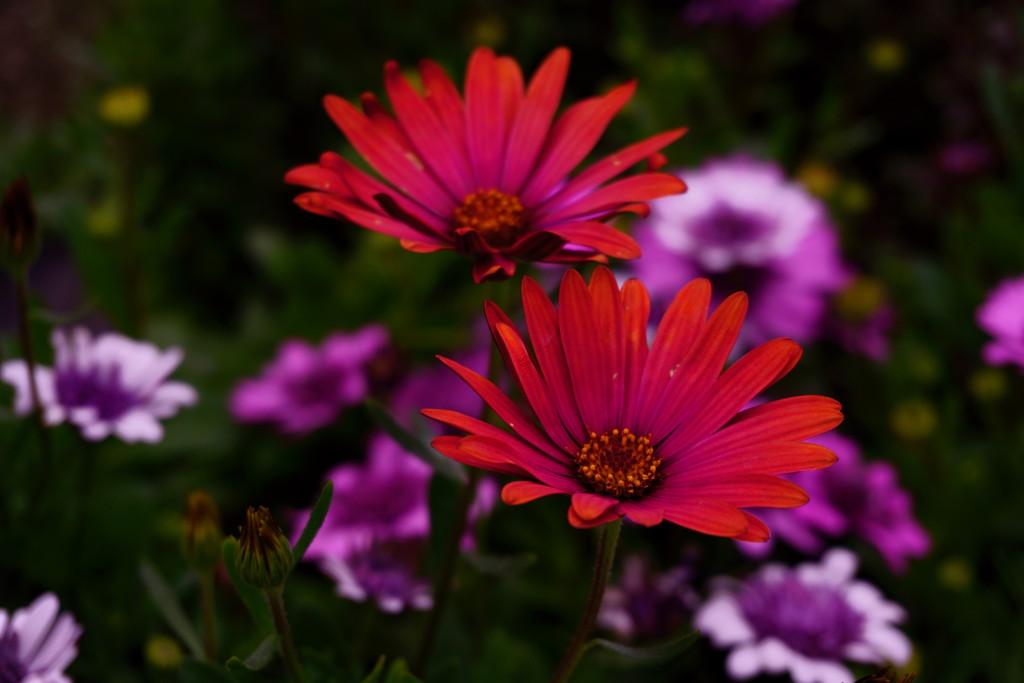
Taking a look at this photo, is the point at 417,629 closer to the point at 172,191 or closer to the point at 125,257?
the point at 125,257

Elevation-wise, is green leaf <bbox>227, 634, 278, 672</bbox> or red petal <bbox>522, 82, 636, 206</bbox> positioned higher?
red petal <bbox>522, 82, 636, 206</bbox>

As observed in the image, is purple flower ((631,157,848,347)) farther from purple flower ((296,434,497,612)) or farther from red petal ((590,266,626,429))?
red petal ((590,266,626,429))

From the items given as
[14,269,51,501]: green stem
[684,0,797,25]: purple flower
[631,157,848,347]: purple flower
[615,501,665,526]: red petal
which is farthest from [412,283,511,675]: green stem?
[684,0,797,25]: purple flower

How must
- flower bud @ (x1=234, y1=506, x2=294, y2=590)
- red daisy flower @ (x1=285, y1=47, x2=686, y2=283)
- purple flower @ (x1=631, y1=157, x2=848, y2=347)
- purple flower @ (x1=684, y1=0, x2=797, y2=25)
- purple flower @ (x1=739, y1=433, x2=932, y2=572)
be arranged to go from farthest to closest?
purple flower @ (x1=684, y1=0, x2=797, y2=25) → purple flower @ (x1=631, y1=157, x2=848, y2=347) → purple flower @ (x1=739, y1=433, x2=932, y2=572) → red daisy flower @ (x1=285, y1=47, x2=686, y2=283) → flower bud @ (x1=234, y1=506, x2=294, y2=590)

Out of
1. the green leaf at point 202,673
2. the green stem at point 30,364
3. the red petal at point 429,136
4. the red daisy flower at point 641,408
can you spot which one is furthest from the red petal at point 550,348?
the green stem at point 30,364

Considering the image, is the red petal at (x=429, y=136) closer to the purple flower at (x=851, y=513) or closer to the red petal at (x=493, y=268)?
the red petal at (x=493, y=268)

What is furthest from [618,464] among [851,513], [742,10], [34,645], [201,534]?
[742,10]

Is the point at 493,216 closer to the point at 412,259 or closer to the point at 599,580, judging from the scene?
the point at 599,580
